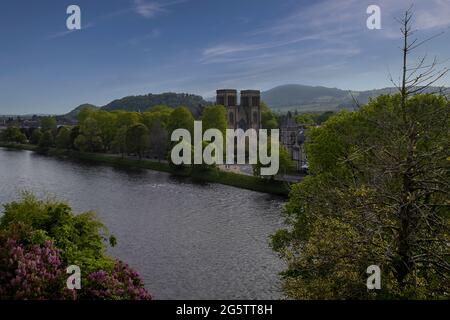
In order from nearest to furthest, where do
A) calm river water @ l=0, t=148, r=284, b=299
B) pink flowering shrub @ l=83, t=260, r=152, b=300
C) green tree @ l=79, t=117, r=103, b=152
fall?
pink flowering shrub @ l=83, t=260, r=152, b=300 → calm river water @ l=0, t=148, r=284, b=299 → green tree @ l=79, t=117, r=103, b=152

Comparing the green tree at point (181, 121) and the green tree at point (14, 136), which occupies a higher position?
the green tree at point (181, 121)

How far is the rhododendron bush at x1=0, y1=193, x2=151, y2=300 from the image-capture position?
17062 millimetres

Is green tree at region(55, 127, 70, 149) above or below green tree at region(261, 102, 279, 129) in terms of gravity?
below

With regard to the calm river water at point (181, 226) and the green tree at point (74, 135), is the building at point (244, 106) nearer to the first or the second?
the green tree at point (74, 135)

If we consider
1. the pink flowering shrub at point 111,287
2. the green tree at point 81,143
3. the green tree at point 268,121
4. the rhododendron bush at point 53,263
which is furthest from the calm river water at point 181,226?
the green tree at point 268,121

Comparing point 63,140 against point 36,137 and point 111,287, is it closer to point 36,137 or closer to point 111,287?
point 36,137

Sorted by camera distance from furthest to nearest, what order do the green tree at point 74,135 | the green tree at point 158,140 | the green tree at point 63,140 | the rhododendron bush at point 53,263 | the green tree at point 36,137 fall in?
the green tree at point 36,137 → the green tree at point 63,140 → the green tree at point 74,135 → the green tree at point 158,140 → the rhododendron bush at point 53,263

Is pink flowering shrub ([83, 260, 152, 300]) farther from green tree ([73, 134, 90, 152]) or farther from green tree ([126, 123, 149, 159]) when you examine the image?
green tree ([73, 134, 90, 152])

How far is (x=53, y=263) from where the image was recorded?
717 inches

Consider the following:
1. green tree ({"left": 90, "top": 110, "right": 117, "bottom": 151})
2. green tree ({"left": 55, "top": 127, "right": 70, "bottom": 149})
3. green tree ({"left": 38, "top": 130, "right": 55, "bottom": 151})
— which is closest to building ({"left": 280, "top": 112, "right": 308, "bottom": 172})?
green tree ({"left": 90, "top": 110, "right": 117, "bottom": 151})

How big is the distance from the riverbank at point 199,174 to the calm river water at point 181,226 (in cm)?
263

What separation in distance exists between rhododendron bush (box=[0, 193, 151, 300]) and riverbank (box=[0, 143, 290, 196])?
85.0 ft

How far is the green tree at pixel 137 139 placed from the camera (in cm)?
11644
